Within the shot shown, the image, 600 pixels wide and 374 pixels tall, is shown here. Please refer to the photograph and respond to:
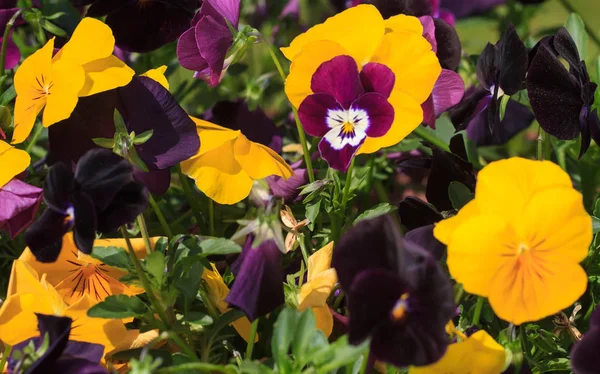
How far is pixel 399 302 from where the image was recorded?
26.4 inches

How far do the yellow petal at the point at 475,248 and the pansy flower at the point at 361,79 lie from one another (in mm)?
191

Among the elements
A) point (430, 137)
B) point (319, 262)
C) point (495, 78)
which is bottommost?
point (430, 137)

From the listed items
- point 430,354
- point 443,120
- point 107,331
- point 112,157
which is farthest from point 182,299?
point 443,120

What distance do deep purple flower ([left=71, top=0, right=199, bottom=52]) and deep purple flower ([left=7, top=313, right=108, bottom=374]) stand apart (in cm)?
50

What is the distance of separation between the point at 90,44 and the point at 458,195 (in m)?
0.38

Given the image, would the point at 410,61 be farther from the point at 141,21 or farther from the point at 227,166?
the point at 141,21

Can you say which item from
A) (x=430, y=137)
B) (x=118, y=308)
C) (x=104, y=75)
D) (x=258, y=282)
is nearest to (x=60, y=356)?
(x=118, y=308)

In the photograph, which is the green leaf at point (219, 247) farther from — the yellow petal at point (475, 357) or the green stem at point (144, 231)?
the yellow petal at point (475, 357)

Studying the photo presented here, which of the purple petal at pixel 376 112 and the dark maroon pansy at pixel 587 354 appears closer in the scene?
the dark maroon pansy at pixel 587 354

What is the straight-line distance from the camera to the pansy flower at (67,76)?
82 centimetres

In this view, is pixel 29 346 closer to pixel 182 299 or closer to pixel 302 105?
pixel 182 299

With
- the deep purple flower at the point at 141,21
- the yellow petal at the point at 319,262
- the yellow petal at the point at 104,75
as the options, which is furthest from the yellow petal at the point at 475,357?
the deep purple flower at the point at 141,21

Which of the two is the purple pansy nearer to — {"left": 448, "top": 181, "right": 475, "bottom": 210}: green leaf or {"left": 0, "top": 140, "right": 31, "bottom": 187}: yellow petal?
{"left": 448, "top": 181, "right": 475, "bottom": 210}: green leaf

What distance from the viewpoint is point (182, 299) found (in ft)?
2.79
